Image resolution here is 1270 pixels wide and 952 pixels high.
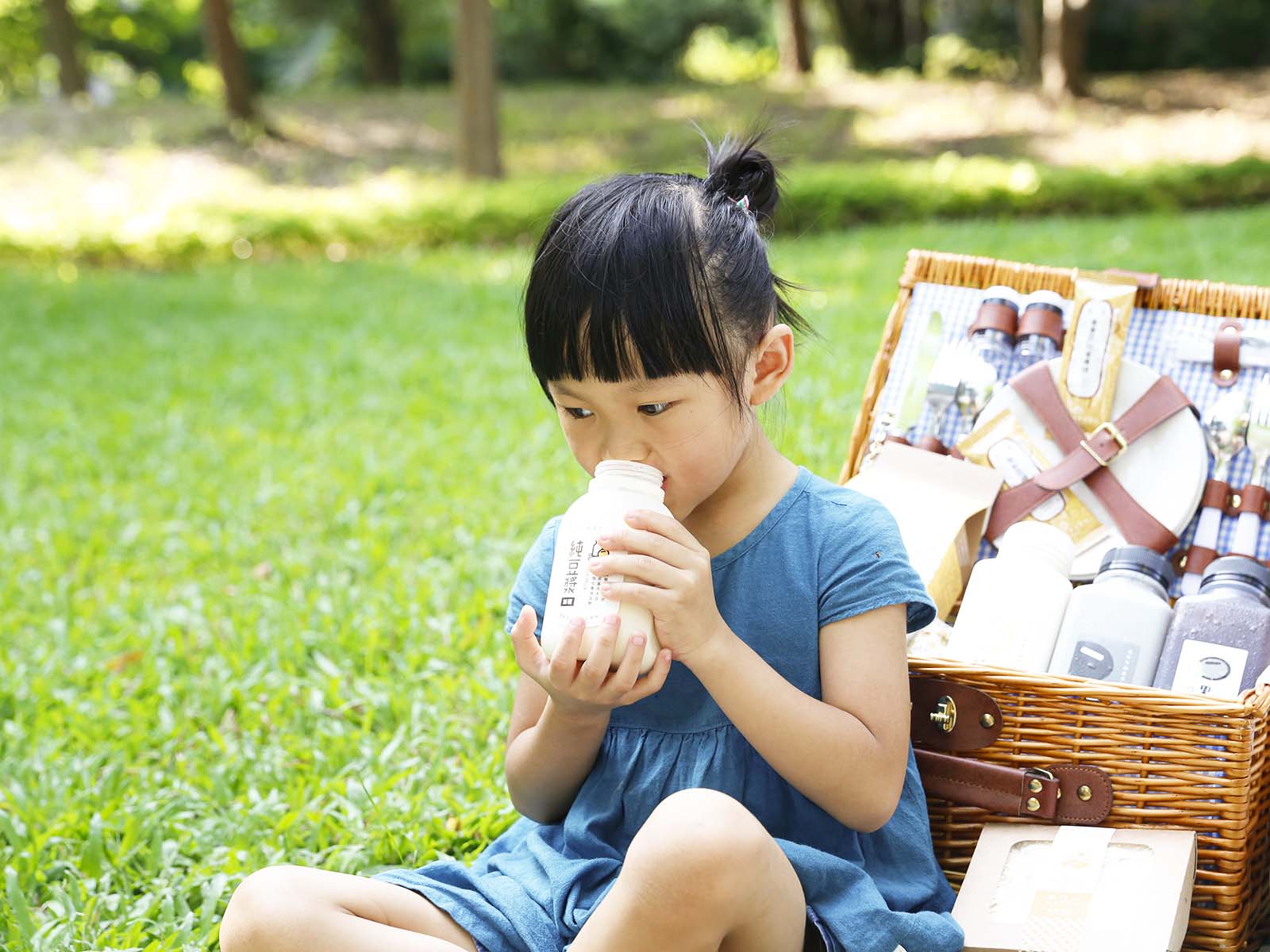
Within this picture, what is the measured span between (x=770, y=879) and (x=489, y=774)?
3.82 feet

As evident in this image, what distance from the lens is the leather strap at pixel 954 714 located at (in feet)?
6.02

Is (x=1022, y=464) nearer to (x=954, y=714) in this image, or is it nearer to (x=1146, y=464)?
(x=1146, y=464)

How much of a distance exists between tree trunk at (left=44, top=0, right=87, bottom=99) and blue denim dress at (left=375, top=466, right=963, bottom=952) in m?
17.2

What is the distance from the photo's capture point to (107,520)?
163 inches

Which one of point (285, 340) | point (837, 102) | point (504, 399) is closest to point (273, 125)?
point (837, 102)

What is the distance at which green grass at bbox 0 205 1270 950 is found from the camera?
2.29 metres

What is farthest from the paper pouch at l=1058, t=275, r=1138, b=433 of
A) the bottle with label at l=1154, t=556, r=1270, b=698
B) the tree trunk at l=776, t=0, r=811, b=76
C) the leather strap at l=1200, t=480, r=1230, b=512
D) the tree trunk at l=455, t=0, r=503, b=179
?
the tree trunk at l=776, t=0, r=811, b=76

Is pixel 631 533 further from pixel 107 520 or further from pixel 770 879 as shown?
pixel 107 520

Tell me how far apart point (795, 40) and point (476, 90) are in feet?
23.8

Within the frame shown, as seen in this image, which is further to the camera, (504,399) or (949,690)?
(504,399)

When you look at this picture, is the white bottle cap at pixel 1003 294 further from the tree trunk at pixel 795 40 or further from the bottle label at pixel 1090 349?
the tree trunk at pixel 795 40

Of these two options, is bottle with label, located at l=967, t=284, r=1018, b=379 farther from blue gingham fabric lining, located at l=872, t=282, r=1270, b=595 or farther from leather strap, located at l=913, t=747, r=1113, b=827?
leather strap, located at l=913, t=747, r=1113, b=827

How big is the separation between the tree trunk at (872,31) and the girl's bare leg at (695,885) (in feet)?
58.3

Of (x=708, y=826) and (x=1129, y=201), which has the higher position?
(x=708, y=826)
